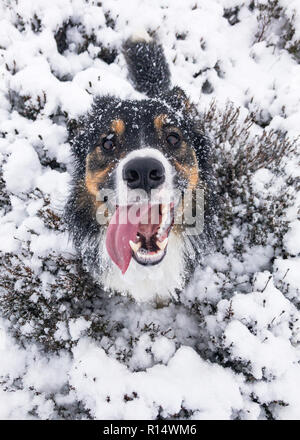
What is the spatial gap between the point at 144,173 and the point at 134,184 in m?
0.11

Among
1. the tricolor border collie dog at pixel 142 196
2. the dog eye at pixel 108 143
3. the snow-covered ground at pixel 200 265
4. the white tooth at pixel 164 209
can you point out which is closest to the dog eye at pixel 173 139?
the tricolor border collie dog at pixel 142 196

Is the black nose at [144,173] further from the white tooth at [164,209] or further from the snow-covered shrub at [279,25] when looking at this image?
the snow-covered shrub at [279,25]

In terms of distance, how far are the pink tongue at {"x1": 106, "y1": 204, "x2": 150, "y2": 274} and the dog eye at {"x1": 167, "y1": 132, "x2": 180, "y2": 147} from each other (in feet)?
2.22

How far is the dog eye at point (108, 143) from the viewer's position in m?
2.72

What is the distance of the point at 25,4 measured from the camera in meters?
4.41

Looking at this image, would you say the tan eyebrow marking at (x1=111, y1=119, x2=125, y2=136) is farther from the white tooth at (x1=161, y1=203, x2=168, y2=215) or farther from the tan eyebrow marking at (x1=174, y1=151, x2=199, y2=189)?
the white tooth at (x1=161, y1=203, x2=168, y2=215)

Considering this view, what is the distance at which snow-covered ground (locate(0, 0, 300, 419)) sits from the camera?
277cm

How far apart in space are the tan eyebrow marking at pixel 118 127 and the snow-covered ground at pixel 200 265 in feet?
3.77

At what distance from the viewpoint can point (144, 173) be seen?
2.22m

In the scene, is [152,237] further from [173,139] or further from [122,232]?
[173,139]

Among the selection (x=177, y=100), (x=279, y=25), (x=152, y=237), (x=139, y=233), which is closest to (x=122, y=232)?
(x=139, y=233)

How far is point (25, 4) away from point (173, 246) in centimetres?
406

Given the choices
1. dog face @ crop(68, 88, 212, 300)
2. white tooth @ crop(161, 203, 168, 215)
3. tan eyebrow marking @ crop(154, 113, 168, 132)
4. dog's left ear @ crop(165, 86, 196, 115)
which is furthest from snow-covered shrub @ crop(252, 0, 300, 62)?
white tooth @ crop(161, 203, 168, 215)
